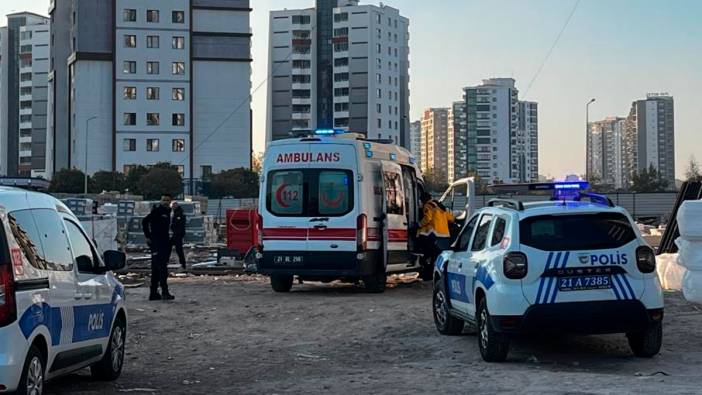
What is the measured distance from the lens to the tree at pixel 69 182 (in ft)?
262

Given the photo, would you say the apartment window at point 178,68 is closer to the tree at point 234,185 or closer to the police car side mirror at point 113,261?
the tree at point 234,185

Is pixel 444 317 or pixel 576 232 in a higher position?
pixel 576 232

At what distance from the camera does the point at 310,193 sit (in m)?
17.8

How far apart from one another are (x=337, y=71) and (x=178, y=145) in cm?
4774

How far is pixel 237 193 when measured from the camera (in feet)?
278

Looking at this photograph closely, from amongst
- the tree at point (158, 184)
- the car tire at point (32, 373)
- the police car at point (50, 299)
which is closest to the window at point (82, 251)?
the police car at point (50, 299)

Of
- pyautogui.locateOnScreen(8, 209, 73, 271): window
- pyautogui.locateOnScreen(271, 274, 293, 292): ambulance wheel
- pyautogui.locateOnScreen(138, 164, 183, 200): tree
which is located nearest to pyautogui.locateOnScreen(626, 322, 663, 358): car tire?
pyautogui.locateOnScreen(8, 209, 73, 271): window

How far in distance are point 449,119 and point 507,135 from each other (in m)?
38.5

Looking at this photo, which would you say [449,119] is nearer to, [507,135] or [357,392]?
[507,135]

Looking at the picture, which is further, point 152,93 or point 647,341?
point 152,93

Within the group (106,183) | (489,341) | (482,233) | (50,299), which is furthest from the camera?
(106,183)

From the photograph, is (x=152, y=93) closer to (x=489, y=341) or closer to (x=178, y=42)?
(x=178, y=42)

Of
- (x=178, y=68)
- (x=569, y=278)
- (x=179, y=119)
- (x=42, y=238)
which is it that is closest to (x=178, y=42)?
(x=178, y=68)

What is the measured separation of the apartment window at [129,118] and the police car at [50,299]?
287 feet
